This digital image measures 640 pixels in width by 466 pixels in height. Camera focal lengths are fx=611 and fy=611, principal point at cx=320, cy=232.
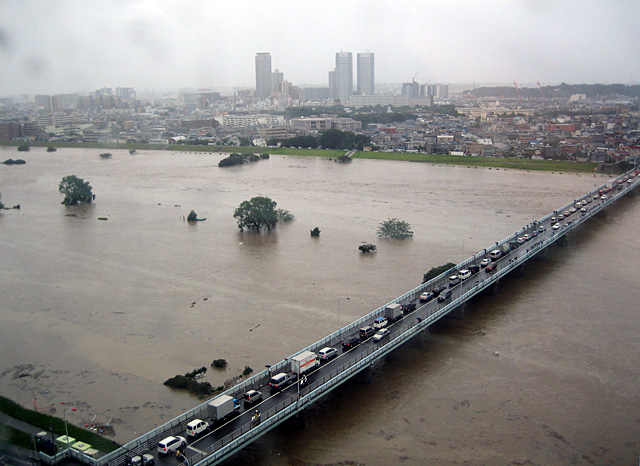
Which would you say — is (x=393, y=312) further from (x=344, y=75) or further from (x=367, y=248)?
(x=344, y=75)

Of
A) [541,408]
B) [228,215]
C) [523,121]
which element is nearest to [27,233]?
[228,215]

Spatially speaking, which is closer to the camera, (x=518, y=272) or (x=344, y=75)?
(x=518, y=272)

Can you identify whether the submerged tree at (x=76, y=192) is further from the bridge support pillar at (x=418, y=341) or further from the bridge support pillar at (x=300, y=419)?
the bridge support pillar at (x=300, y=419)

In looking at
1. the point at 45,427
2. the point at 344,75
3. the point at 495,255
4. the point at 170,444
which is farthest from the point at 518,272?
the point at 344,75

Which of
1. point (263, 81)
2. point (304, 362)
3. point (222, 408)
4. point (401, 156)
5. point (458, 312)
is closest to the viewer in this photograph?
point (222, 408)

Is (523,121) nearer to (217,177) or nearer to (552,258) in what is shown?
(217,177)

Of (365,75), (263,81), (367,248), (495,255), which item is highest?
(365,75)

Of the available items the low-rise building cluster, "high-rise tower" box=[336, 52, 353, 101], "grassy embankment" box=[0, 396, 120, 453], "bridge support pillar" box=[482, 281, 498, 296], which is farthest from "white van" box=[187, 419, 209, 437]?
"high-rise tower" box=[336, 52, 353, 101]
